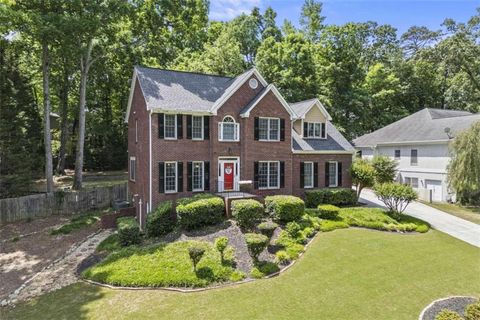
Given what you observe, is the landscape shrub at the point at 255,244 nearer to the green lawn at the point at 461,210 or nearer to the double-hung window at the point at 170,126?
the double-hung window at the point at 170,126

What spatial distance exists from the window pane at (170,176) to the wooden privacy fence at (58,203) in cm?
893

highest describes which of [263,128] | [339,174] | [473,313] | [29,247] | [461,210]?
[263,128]

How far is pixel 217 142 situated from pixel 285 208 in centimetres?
602

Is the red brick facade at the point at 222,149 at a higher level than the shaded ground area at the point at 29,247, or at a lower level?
higher

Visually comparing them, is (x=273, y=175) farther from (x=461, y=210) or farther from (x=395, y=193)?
(x=461, y=210)

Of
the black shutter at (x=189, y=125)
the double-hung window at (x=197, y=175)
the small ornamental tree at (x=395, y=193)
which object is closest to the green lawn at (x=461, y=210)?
the small ornamental tree at (x=395, y=193)

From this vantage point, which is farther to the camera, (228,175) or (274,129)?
(274,129)

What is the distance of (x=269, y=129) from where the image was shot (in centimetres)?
2033

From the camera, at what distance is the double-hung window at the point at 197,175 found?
60.8ft

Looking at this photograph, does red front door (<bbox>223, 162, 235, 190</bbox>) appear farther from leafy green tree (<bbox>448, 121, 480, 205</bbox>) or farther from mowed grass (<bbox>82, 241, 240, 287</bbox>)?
leafy green tree (<bbox>448, 121, 480, 205</bbox>)

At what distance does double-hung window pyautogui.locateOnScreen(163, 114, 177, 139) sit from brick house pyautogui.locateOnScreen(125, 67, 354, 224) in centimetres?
6

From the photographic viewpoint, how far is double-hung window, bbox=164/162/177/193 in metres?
17.8

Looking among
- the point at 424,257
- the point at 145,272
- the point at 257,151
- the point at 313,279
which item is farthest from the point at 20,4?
the point at 424,257

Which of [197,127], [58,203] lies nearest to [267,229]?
[197,127]
